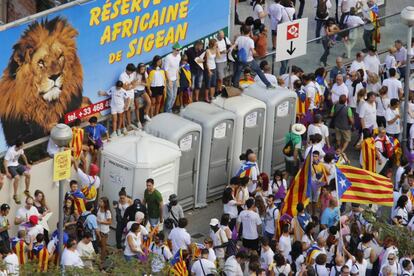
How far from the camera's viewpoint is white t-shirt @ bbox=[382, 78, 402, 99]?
38.1 m

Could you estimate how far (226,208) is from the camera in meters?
33.7

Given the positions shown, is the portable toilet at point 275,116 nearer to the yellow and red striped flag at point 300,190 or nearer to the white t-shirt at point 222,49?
the white t-shirt at point 222,49

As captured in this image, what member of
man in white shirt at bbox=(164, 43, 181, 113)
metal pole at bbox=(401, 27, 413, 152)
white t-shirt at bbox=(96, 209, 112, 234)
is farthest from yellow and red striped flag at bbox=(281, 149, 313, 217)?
man in white shirt at bbox=(164, 43, 181, 113)

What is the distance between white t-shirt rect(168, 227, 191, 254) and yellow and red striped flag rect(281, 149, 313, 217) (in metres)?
2.15

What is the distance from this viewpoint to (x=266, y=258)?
31.0 meters

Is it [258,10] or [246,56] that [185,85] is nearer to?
[246,56]

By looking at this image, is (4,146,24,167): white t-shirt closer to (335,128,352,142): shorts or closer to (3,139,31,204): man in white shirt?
(3,139,31,204): man in white shirt

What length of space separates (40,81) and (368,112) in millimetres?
7538

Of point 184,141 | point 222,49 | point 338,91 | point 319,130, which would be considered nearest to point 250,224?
point 184,141

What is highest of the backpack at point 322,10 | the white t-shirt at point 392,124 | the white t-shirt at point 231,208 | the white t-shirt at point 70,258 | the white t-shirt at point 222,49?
the backpack at point 322,10

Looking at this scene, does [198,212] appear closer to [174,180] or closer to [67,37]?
[174,180]

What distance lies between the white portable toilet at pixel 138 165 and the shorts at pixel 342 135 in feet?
13.9

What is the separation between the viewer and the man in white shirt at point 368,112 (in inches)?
1454

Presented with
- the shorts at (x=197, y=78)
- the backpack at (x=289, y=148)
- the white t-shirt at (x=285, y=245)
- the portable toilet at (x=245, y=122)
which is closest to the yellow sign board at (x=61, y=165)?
the white t-shirt at (x=285, y=245)
